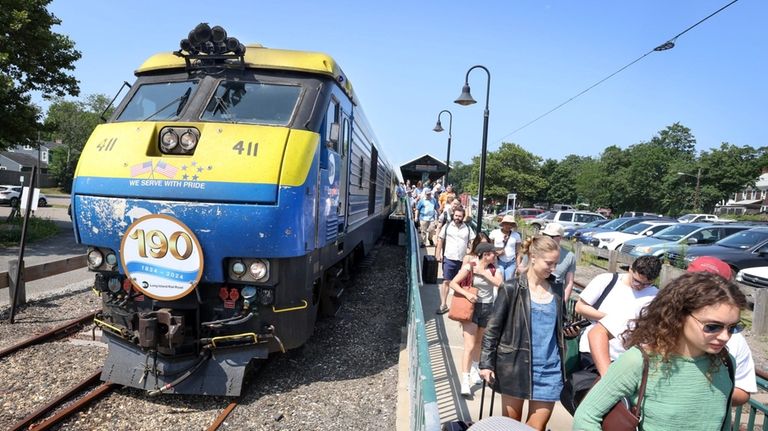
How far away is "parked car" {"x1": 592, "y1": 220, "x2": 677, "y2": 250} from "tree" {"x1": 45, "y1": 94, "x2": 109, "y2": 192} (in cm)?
Answer: 5707

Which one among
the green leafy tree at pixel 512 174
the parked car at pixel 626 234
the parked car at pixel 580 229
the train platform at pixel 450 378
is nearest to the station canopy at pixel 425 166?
the parked car at pixel 580 229

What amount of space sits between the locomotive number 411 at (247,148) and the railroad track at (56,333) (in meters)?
3.76

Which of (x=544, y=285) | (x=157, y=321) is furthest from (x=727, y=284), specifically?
(x=157, y=321)

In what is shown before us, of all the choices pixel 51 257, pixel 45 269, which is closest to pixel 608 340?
pixel 45 269

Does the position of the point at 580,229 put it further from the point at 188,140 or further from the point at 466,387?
the point at 188,140

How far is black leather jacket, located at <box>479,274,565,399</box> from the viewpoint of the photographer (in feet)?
10.5

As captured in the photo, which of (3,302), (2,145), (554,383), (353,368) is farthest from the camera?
(2,145)

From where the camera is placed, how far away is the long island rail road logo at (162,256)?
443cm

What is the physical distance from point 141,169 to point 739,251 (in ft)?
44.8

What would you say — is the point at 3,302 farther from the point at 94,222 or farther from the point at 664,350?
the point at 664,350

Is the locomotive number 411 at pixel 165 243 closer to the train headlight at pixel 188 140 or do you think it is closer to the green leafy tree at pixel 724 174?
the train headlight at pixel 188 140

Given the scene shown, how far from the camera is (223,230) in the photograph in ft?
14.5

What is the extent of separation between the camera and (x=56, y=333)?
6.48 m

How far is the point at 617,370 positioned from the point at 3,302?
9.89 metres
